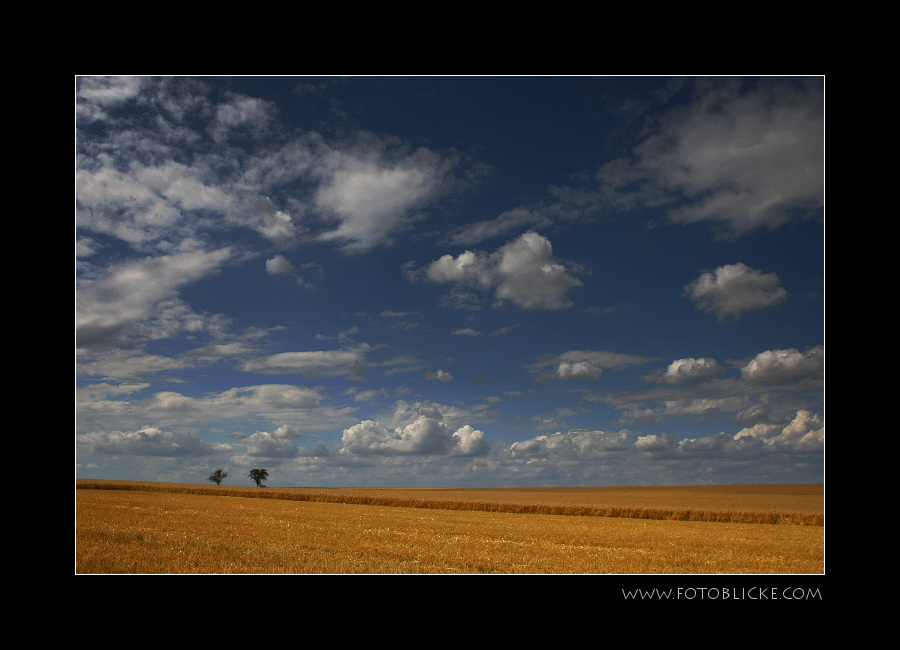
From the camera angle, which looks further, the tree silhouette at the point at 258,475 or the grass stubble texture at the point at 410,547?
the tree silhouette at the point at 258,475

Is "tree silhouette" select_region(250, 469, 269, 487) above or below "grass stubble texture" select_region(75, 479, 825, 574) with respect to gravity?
below

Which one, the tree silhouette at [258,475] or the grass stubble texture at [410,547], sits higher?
the grass stubble texture at [410,547]

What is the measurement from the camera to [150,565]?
17344 mm

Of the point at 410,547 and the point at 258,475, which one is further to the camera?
the point at 258,475

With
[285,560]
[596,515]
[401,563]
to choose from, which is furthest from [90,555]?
[596,515]

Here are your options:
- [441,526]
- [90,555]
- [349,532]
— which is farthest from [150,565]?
[441,526]

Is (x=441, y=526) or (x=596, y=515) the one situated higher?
(x=441, y=526)

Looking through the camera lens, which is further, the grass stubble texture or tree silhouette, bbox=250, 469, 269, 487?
tree silhouette, bbox=250, 469, 269, 487

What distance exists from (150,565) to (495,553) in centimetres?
1319
